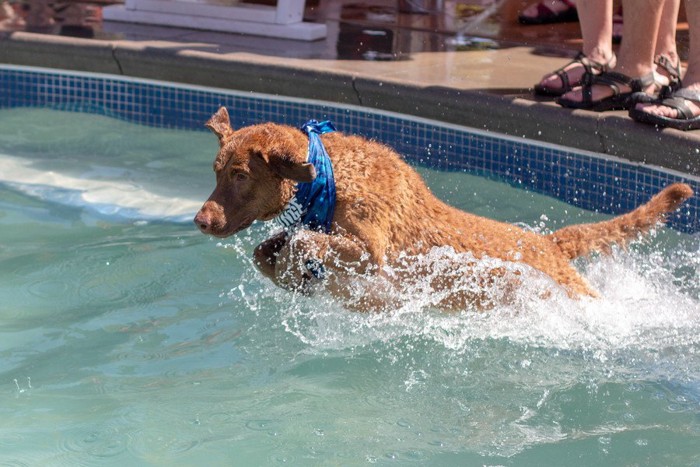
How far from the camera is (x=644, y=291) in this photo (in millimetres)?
5410

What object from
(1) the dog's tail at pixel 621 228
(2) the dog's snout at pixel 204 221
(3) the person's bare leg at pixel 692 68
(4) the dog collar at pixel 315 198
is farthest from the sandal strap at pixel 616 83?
(2) the dog's snout at pixel 204 221

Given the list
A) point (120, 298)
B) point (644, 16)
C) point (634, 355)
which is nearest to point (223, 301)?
point (120, 298)

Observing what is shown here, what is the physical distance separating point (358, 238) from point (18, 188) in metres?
3.49

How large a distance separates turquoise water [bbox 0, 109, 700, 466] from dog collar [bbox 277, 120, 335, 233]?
570mm

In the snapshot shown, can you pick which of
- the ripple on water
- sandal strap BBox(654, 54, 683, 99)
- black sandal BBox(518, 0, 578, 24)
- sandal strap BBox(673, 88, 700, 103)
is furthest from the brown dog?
black sandal BBox(518, 0, 578, 24)

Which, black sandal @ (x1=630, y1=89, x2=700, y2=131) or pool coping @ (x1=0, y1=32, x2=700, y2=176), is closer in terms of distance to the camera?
black sandal @ (x1=630, y1=89, x2=700, y2=131)

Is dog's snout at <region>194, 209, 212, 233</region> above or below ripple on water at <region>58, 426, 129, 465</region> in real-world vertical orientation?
above

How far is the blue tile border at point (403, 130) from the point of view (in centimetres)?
670

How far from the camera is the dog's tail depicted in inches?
192

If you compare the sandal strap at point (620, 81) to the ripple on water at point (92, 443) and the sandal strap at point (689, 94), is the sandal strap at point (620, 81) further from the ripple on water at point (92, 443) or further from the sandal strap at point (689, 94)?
the ripple on water at point (92, 443)

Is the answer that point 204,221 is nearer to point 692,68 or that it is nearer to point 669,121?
point 669,121

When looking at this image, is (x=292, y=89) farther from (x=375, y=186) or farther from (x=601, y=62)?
(x=375, y=186)

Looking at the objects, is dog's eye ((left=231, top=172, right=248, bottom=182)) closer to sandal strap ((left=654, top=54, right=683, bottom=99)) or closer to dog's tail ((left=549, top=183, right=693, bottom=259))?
dog's tail ((left=549, top=183, right=693, bottom=259))

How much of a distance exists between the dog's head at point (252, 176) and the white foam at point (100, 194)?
244cm
